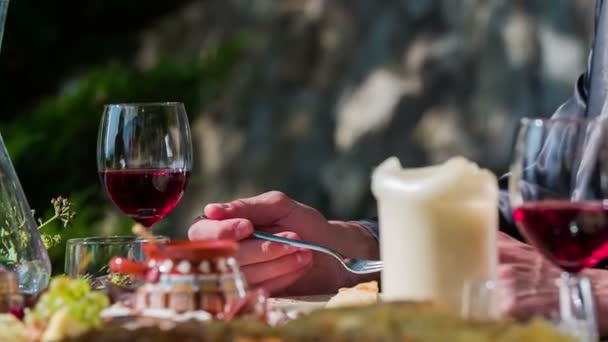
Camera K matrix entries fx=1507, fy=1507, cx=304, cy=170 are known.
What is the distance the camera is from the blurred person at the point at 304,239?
169 cm

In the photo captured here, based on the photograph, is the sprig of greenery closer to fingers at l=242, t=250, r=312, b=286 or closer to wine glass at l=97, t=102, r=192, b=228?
wine glass at l=97, t=102, r=192, b=228

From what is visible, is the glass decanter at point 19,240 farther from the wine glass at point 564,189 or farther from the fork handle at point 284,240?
the wine glass at point 564,189

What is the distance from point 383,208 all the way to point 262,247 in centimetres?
49

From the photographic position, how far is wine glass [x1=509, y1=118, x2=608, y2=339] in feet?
4.31

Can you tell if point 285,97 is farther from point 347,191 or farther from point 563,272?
point 563,272

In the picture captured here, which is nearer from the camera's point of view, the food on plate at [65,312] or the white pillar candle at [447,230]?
Answer: the food on plate at [65,312]

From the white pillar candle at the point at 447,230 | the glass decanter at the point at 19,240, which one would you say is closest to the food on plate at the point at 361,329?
the white pillar candle at the point at 447,230

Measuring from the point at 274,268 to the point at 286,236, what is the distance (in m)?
0.04

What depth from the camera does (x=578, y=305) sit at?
1229mm

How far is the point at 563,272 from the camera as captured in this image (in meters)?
1.36

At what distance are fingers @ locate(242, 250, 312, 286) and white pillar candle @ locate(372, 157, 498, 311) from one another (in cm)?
52

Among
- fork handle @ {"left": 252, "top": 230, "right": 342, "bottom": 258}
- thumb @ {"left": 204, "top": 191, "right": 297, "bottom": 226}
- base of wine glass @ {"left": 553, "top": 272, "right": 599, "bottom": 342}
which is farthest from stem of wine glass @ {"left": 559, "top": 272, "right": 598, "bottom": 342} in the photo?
thumb @ {"left": 204, "top": 191, "right": 297, "bottom": 226}

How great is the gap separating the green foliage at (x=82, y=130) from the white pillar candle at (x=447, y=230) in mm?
2436

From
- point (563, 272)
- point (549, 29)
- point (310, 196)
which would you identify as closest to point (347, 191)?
point (310, 196)
